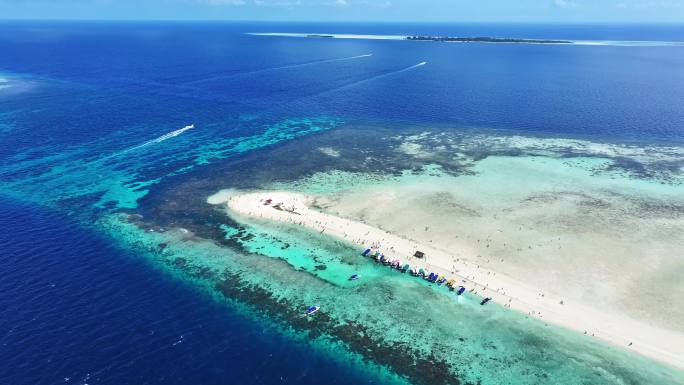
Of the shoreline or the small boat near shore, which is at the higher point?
the shoreline

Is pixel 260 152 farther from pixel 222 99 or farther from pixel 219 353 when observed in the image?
pixel 219 353

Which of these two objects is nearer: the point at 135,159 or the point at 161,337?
the point at 161,337

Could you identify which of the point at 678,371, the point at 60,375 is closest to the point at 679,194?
the point at 678,371

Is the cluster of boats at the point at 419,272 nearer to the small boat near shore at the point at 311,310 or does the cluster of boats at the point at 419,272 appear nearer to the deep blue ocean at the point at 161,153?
the small boat near shore at the point at 311,310

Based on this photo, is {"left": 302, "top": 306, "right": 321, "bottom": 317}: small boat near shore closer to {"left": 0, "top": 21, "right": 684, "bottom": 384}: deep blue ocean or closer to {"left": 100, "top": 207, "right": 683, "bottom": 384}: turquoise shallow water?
{"left": 100, "top": 207, "right": 683, "bottom": 384}: turquoise shallow water

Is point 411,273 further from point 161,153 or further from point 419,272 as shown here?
point 161,153

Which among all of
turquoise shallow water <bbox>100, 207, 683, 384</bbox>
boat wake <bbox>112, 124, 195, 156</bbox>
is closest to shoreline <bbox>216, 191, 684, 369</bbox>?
turquoise shallow water <bbox>100, 207, 683, 384</bbox>

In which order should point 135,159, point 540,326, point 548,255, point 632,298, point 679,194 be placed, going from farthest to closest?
point 135,159, point 679,194, point 548,255, point 632,298, point 540,326
